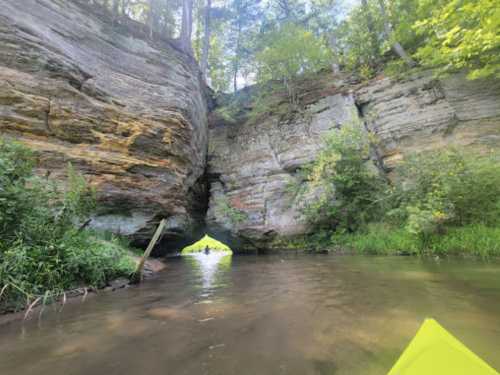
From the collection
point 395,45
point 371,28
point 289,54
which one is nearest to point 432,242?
point 395,45

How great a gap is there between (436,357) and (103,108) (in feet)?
32.3

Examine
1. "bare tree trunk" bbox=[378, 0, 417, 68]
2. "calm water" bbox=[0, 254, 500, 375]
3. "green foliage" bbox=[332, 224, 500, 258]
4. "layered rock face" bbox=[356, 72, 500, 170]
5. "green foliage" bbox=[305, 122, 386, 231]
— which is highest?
"bare tree trunk" bbox=[378, 0, 417, 68]

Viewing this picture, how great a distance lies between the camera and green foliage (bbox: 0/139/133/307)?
11.4 ft

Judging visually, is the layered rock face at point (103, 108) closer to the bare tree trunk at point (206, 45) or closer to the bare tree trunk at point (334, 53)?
the bare tree trunk at point (206, 45)

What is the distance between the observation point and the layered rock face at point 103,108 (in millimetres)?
6867

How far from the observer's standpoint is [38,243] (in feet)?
13.5

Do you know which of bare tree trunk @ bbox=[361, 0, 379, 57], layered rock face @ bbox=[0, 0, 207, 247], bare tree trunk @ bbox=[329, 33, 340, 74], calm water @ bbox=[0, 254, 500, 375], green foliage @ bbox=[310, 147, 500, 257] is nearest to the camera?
calm water @ bbox=[0, 254, 500, 375]

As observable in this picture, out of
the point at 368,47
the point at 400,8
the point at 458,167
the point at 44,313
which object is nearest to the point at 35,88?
the point at 44,313

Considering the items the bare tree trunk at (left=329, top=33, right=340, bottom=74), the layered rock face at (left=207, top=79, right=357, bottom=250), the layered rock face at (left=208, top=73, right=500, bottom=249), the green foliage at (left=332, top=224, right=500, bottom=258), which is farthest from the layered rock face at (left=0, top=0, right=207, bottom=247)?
Result: the bare tree trunk at (left=329, top=33, right=340, bottom=74)

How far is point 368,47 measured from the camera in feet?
45.1

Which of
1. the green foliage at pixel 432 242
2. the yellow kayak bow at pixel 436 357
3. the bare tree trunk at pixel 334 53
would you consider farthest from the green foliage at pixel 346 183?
the yellow kayak bow at pixel 436 357

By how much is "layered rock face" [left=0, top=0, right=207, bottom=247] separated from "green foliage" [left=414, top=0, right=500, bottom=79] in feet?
28.5

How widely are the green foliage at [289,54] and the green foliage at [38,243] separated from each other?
13097 millimetres

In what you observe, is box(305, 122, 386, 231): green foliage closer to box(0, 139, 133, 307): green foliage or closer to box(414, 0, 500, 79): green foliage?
box(414, 0, 500, 79): green foliage
